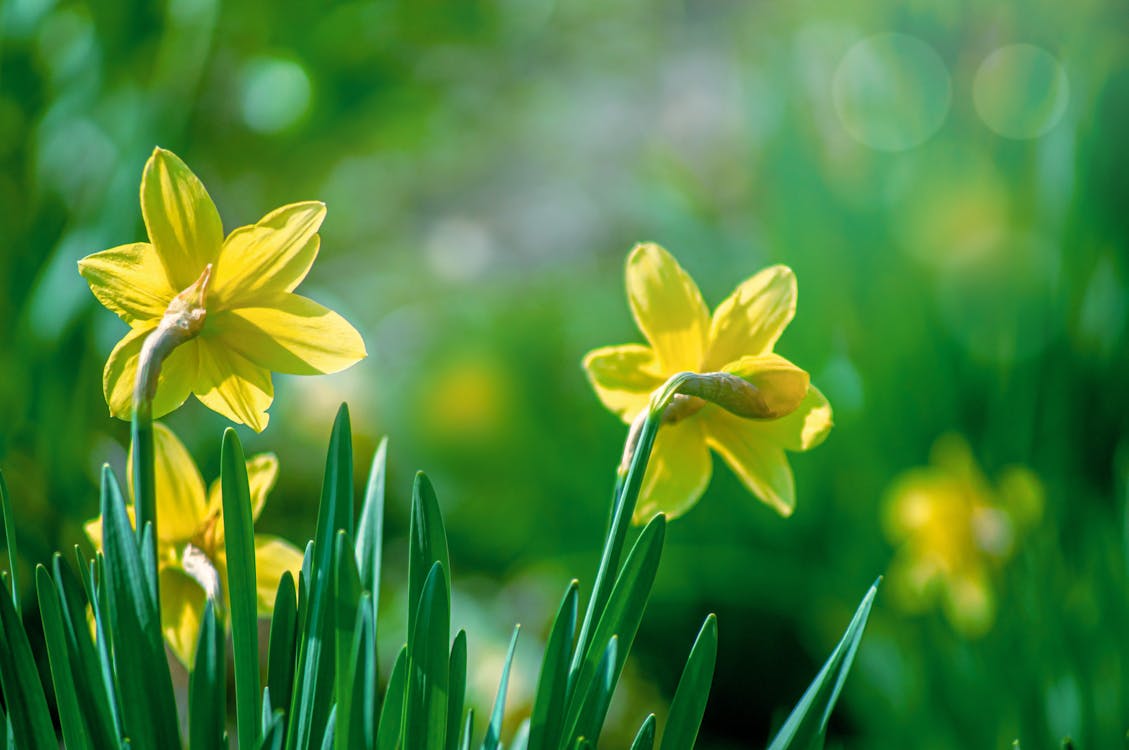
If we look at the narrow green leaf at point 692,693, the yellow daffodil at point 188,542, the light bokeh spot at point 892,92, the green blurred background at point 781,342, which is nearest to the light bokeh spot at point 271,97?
the green blurred background at point 781,342

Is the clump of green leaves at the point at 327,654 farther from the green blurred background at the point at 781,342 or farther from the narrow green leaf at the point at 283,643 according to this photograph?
the green blurred background at the point at 781,342

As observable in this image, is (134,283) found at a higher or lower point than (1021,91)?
lower

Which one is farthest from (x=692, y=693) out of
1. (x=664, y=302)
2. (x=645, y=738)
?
(x=664, y=302)

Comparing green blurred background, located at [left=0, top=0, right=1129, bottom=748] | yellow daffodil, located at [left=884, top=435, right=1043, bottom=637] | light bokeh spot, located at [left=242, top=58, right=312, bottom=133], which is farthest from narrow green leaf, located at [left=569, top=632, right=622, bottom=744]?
light bokeh spot, located at [left=242, top=58, right=312, bottom=133]

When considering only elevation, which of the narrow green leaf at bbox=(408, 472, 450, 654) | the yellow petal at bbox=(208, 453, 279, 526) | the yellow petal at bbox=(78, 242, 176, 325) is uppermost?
the yellow petal at bbox=(78, 242, 176, 325)

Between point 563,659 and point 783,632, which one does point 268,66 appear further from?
point 563,659

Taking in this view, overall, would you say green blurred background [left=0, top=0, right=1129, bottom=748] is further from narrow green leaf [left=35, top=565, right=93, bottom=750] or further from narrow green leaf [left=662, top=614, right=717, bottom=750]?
narrow green leaf [left=35, top=565, right=93, bottom=750]

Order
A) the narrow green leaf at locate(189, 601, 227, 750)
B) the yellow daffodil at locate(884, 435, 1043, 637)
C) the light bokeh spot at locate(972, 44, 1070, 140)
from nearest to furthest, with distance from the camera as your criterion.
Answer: the narrow green leaf at locate(189, 601, 227, 750) → the yellow daffodil at locate(884, 435, 1043, 637) → the light bokeh spot at locate(972, 44, 1070, 140)

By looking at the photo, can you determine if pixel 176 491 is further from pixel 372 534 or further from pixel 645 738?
pixel 645 738
